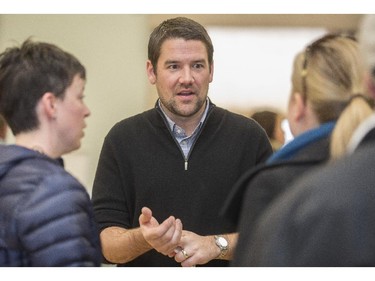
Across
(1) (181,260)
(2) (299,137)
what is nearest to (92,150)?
(1) (181,260)

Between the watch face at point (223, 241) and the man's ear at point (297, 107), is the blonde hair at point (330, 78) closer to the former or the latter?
the man's ear at point (297, 107)

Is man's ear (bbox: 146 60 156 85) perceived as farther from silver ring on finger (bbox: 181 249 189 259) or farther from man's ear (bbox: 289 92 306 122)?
man's ear (bbox: 289 92 306 122)

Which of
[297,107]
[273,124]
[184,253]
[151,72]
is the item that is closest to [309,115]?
[297,107]

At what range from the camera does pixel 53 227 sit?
136 centimetres

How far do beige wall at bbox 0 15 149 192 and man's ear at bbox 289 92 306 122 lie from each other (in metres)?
1.05

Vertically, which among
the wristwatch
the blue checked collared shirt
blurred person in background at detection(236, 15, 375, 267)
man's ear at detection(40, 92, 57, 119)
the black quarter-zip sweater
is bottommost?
the wristwatch

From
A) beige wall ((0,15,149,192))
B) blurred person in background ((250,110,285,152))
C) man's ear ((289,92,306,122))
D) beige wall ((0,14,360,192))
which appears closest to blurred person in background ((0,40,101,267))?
man's ear ((289,92,306,122))

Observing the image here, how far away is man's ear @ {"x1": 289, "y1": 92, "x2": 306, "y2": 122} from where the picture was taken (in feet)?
4.63

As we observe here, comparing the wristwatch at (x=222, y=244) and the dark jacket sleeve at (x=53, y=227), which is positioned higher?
the dark jacket sleeve at (x=53, y=227)

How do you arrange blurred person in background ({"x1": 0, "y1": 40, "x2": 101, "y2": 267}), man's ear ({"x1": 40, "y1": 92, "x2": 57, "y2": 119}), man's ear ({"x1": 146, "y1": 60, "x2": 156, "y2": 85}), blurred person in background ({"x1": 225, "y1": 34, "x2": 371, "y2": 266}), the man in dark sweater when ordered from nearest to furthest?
blurred person in background ({"x1": 225, "y1": 34, "x2": 371, "y2": 266})
blurred person in background ({"x1": 0, "y1": 40, "x2": 101, "y2": 267})
man's ear ({"x1": 40, "y1": 92, "x2": 57, "y2": 119})
the man in dark sweater
man's ear ({"x1": 146, "y1": 60, "x2": 156, "y2": 85})

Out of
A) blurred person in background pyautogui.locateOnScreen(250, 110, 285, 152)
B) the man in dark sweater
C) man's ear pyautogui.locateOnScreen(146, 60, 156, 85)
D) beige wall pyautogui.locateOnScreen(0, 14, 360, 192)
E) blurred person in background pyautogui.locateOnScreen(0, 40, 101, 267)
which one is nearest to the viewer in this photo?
blurred person in background pyautogui.locateOnScreen(0, 40, 101, 267)

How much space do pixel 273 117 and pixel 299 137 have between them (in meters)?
1.35

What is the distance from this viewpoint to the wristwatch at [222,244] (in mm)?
1956

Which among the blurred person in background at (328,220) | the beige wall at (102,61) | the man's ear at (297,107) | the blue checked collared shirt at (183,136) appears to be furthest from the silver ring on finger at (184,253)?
the blurred person in background at (328,220)
